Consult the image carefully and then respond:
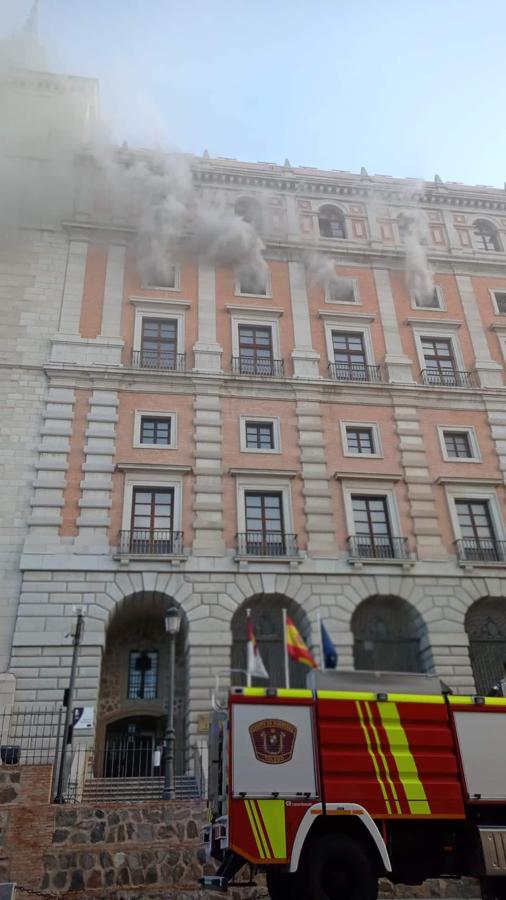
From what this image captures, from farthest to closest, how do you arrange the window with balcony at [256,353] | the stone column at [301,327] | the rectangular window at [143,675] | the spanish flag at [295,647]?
the stone column at [301,327]
the window with balcony at [256,353]
the rectangular window at [143,675]
the spanish flag at [295,647]

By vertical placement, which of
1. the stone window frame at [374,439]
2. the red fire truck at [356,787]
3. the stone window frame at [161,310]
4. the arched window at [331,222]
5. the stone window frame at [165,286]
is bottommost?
the red fire truck at [356,787]

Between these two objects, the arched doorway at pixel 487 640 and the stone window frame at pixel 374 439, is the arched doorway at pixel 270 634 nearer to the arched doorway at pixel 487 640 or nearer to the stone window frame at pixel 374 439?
the arched doorway at pixel 487 640

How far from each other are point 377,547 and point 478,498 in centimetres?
474

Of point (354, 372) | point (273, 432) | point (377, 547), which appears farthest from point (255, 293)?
point (377, 547)

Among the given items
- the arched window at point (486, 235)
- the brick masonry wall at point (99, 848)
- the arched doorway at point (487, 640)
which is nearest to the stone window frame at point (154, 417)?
the arched doorway at point (487, 640)

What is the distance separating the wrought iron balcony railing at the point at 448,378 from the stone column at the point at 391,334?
732 mm

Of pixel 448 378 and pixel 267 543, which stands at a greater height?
pixel 448 378

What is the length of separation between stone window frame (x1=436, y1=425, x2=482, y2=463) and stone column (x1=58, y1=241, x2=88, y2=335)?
599 inches

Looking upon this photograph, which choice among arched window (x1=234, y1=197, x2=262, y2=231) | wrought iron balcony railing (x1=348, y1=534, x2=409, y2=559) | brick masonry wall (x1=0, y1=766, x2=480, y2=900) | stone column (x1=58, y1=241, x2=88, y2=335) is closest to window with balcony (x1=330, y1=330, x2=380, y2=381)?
wrought iron balcony railing (x1=348, y1=534, x2=409, y2=559)

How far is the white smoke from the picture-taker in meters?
31.0

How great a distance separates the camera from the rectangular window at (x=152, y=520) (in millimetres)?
23609

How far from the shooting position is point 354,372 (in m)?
28.7

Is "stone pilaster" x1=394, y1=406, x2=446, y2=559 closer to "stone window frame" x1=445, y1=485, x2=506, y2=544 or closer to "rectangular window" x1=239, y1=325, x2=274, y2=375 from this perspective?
"stone window frame" x1=445, y1=485, x2=506, y2=544

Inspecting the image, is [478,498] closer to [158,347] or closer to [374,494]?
[374,494]
